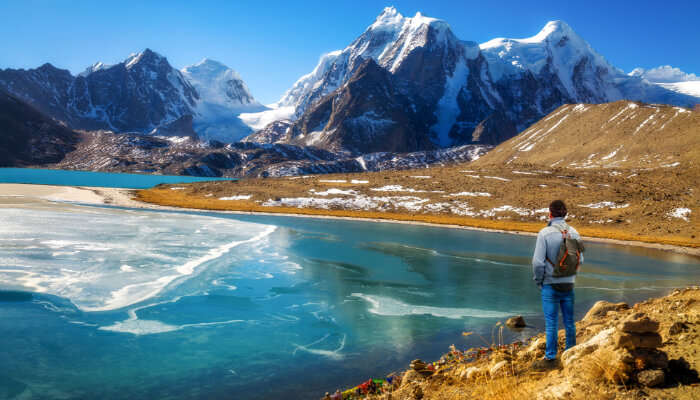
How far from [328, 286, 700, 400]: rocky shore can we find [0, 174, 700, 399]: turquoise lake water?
3.04 meters

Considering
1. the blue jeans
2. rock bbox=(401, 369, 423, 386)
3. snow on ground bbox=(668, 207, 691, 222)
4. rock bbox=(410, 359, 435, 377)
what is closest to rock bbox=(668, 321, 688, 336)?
the blue jeans

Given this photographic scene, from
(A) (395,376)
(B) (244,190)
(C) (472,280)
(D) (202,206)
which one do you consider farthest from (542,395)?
(B) (244,190)

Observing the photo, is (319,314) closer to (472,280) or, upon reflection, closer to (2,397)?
(2,397)

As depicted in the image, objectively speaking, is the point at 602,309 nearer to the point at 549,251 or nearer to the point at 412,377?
the point at 549,251

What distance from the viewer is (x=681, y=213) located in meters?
63.8

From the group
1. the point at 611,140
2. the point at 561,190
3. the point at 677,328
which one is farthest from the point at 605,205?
the point at 677,328

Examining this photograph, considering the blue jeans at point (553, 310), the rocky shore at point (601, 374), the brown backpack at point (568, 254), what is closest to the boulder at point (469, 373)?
the rocky shore at point (601, 374)

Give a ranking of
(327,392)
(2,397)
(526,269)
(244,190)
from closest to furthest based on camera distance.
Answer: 1. (2,397)
2. (327,392)
3. (526,269)
4. (244,190)

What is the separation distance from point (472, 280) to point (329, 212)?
176 ft

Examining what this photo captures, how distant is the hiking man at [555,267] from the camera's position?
28.8 ft

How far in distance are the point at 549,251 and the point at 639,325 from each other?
6.96 ft

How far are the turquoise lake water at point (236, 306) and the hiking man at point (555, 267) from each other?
5290 millimetres

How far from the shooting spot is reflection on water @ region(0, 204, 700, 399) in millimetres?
12227

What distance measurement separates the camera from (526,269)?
109 feet
